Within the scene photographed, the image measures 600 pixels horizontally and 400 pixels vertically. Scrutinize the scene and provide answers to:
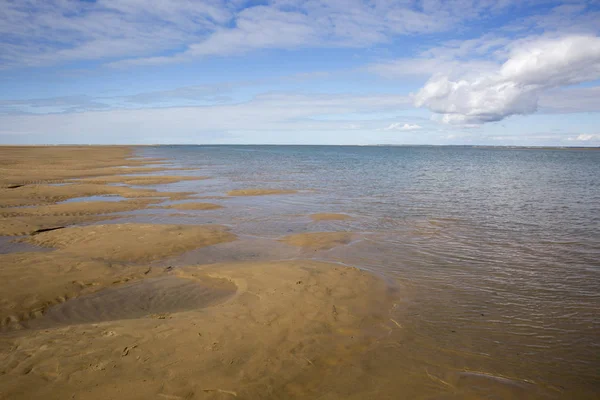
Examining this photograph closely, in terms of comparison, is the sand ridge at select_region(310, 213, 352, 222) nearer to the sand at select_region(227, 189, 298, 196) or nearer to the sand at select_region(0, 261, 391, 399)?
the sand at select_region(227, 189, 298, 196)

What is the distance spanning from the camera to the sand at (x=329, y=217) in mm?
14961

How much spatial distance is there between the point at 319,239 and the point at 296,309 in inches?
203

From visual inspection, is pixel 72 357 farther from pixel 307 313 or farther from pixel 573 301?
pixel 573 301

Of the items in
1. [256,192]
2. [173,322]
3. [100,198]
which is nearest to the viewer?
[173,322]

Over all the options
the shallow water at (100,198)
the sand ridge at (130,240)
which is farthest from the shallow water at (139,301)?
the shallow water at (100,198)

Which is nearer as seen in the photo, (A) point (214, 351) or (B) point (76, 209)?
(A) point (214, 351)

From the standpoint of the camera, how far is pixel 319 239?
11.6 metres

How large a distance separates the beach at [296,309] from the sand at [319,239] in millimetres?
70

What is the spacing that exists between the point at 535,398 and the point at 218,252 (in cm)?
823

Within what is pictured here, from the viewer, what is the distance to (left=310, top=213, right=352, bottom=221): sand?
1496 centimetres

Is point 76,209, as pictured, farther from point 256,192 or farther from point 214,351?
point 214,351

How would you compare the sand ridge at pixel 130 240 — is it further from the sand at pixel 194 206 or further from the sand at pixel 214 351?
the sand at pixel 194 206

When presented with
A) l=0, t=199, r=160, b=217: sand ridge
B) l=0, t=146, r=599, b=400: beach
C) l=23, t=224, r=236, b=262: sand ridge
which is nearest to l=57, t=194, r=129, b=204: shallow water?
l=0, t=199, r=160, b=217: sand ridge

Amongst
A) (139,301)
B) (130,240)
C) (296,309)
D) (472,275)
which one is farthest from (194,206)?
(472,275)
